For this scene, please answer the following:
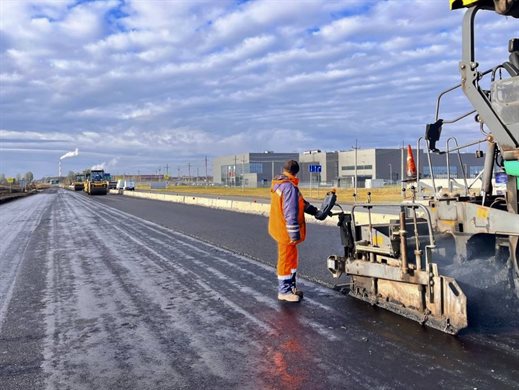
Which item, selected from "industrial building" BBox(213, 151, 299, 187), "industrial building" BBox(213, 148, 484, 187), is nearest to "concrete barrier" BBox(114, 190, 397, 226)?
"industrial building" BBox(213, 148, 484, 187)

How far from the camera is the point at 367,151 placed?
9644cm

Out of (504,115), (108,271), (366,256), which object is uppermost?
(504,115)

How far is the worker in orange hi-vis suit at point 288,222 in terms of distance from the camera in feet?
20.6

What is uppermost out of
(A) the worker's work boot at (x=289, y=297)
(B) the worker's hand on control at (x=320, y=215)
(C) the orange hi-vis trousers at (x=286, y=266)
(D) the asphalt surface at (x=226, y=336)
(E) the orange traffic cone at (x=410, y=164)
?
(E) the orange traffic cone at (x=410, y=164)

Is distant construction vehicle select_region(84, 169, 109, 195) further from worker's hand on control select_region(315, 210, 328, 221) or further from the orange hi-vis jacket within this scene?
worker's hand on control select_region(315, 210, 328, 221)

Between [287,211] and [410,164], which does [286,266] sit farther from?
[410,164]

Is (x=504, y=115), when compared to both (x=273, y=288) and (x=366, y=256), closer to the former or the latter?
(x=366, y=256)

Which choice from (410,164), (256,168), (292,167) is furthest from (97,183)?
(410,164)

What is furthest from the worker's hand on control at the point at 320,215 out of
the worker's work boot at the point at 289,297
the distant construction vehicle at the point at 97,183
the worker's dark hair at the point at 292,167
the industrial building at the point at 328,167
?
the industrial building at the point at 328,167

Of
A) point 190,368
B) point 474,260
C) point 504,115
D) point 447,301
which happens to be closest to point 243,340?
point 190,368

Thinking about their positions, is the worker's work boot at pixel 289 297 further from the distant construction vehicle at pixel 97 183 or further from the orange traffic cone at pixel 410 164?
the distant construction vehicle at pixel 97 183

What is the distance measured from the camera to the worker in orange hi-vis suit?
20.6 feet

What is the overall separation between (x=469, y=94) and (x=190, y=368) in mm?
3610

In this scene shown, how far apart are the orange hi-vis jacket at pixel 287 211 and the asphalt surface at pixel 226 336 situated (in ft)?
2.74
